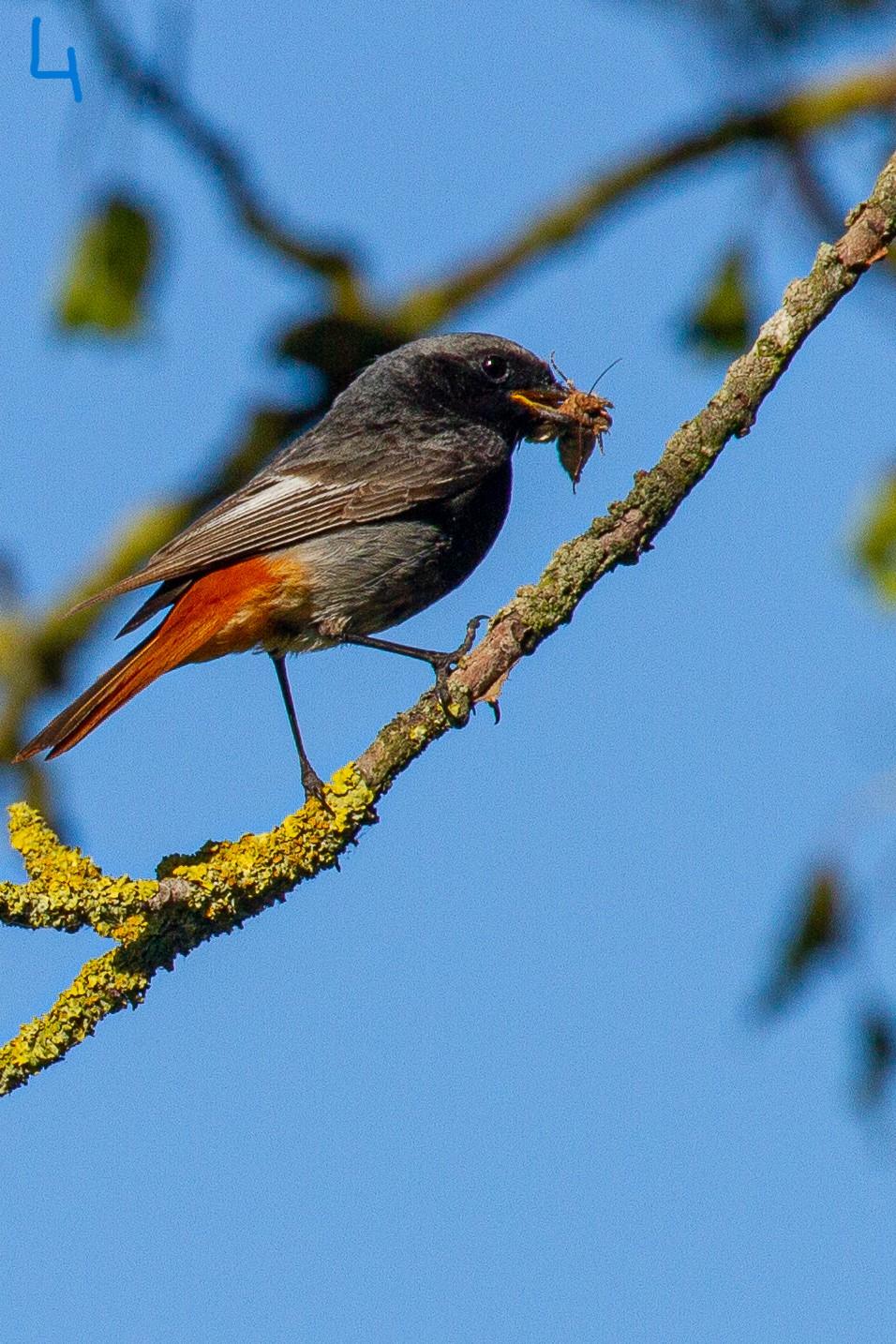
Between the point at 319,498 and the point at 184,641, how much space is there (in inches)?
41.0

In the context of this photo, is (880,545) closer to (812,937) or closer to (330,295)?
(812,937)

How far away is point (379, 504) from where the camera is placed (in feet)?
20.3

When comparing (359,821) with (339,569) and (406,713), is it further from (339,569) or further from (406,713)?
(339,569)

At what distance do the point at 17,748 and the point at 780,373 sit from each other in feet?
9.22

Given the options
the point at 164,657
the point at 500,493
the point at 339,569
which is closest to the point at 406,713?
the point at 164,657

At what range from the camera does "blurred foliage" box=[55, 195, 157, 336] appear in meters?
3.96

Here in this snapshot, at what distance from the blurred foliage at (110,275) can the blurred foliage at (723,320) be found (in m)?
1.43

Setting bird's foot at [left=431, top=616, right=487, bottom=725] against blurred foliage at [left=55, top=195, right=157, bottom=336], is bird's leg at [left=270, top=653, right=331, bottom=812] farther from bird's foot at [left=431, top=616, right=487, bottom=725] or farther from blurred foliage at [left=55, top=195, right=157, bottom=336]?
blurred foliage at [left=55, top=195, right=157, bottom=336]

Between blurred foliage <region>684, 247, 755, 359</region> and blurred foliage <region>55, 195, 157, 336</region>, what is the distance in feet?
4.69

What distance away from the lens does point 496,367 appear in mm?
6785

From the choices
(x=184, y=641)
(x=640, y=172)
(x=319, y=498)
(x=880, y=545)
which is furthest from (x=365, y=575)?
(x=880, y=545)

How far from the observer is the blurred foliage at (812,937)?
355 centimetres

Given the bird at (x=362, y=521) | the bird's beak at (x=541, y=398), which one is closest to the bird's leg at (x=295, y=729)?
the bird at (x=362, y=521)

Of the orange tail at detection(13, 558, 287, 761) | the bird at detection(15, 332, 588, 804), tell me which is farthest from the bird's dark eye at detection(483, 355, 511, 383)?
the orange tail at detection(13, 558, 287, 761)
